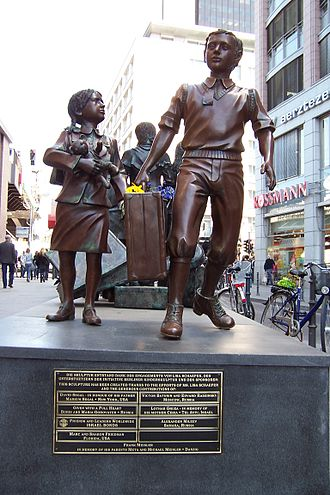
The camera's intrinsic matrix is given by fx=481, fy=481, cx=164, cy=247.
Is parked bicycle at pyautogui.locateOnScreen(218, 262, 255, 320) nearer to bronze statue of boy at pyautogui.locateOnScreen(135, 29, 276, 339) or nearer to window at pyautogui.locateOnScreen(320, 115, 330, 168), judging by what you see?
bronze statue of boy at pyautogui.locateOnScreen(135, 29, 276, 339)

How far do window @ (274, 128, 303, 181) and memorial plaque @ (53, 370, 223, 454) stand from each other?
20.6 metres

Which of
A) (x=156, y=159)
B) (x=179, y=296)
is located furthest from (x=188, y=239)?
(x=156, y=159)

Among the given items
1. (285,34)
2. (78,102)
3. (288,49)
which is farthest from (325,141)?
(78,102)

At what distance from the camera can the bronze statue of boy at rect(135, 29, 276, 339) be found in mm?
3215

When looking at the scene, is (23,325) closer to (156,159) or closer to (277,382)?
(156,159)

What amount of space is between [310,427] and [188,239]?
52.8 inches

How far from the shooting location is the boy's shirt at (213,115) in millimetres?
3283

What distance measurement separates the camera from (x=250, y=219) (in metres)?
58.3

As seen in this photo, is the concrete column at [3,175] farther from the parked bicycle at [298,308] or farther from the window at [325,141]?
the parked bicycle at [298,308]

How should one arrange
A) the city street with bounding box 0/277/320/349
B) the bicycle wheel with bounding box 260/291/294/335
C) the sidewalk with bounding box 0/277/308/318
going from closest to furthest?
1. the bicycle wheel with bounding box 260/291/294/335
2. the city street with bounding box 0/277/320/349
3. the sidewalk with bounding box 0/277/308/318

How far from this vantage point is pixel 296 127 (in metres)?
22.0

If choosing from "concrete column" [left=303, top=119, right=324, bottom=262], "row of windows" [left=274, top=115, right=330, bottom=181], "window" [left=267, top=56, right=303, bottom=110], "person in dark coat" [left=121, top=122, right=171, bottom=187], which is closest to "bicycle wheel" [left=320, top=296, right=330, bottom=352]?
"person in dark coat" [left=121, top=122, right=171, bottom=187]

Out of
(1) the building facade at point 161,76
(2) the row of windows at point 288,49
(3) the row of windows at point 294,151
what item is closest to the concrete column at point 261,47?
(2) the row of windows at point 288,49

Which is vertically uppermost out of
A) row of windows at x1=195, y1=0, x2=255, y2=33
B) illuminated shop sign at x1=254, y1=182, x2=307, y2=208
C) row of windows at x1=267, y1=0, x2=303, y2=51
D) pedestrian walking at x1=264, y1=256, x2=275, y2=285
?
row of windows at x1=195, y1=0, x2=255, y2=33
